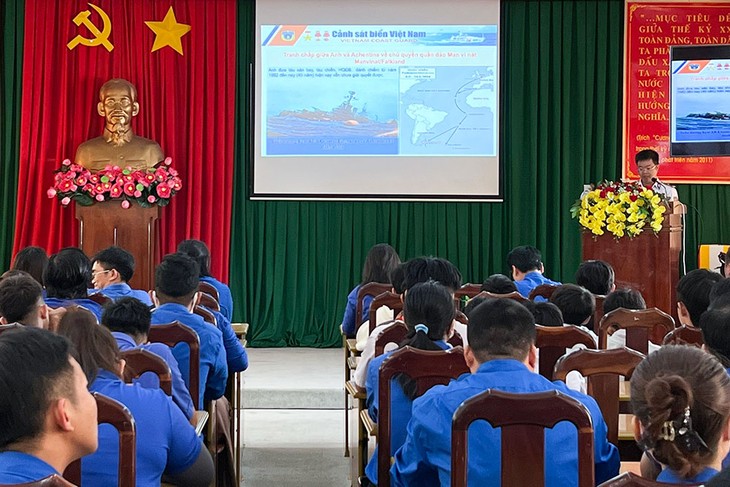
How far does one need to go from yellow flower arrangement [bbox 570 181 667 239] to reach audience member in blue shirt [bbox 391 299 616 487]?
3932mm

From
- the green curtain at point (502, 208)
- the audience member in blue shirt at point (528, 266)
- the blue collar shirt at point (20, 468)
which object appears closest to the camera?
the blue collar shirt at point (20, 468)

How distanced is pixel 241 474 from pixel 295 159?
12.4 feet

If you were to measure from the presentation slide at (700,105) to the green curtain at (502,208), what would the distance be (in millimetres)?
457

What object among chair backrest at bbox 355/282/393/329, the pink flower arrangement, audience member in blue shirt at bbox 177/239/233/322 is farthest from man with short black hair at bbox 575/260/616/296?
the pink flower arrangement

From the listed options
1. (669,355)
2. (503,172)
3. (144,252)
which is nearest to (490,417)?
(669,355)

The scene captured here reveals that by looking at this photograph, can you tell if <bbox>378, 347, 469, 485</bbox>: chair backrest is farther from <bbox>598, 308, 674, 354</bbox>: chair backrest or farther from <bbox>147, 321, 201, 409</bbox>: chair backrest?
<bbox>598, 308, 674, 354</bbox>: chair backrest

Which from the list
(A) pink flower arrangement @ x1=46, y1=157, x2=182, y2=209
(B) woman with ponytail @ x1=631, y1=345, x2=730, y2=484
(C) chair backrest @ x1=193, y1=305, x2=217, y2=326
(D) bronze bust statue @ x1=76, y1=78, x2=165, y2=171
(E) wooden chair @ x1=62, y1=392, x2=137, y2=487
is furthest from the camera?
(D) bronze bust statue @ x1=76, y1=78, x2=165, y2=171

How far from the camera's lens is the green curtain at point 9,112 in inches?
319

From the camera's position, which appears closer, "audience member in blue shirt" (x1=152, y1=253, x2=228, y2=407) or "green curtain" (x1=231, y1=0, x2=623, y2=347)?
"audience member in blue shirt" (x1=152, y1=253, x2=228, y2=407)

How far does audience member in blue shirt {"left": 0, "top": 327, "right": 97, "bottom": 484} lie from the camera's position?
1562 mm

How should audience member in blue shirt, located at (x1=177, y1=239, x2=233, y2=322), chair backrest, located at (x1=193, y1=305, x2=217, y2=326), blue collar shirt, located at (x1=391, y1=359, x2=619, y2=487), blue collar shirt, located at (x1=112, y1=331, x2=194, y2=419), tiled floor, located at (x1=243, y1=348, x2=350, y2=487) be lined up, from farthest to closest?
audience member in blue shirt, located at (x1=177, y1=239, x2=233, y2=322) < tiled floor, located at (x1=243, y1=348, x2=350, y2=487) < chair backrest, located at (x1=193, y1=305, x2=217, y2=326) < blue collar shirt, located at (x1=112, y1=331, x2=194, y2=419) < blue collar shirt, located at (x1=391, y1=359, x2=619, y2=487)

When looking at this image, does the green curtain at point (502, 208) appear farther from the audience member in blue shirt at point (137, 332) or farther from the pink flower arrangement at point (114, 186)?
the audience member in blue shirt at point (137, 332)

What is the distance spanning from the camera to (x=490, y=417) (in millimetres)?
2027

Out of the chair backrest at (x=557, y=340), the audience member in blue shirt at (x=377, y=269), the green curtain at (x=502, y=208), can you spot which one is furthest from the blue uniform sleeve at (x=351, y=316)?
the green curtain at (x=502, y=208)
